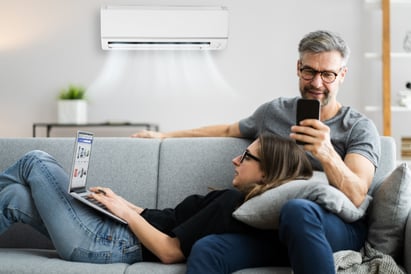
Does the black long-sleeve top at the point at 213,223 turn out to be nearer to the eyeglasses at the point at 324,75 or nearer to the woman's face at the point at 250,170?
the woman's face at the point at 250,170

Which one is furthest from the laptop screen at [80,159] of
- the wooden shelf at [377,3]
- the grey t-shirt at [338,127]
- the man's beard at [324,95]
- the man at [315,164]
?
the wooden shelf at [377,3]

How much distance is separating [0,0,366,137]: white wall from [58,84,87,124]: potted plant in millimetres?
199

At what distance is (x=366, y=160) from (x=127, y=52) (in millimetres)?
→ 3602

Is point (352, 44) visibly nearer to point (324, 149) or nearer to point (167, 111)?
point (167, 111)

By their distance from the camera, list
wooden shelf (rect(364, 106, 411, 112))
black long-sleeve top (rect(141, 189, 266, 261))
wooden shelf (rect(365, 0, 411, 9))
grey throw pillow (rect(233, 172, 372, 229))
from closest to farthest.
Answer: grey throw pillow (rect(233, 172, 372, 229)), black long-sleeve top (rect(141, 189, 266, 261)), wooden shelf (rect(364, 106, 411, 112)), wooden shelf (rect(365, 0, 411, 9))

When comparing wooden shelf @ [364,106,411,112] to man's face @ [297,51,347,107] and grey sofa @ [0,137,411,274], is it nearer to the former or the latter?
grey sofa @ [0,137,411,274]

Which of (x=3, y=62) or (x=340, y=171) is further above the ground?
(x=3, y=62)

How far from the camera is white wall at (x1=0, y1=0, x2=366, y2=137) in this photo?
5.51m

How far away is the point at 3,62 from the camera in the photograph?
5.55m

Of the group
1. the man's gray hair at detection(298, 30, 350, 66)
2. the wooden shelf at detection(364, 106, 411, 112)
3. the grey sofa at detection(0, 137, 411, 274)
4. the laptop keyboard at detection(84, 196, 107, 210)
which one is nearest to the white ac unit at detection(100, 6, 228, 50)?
the wooden shelf at detection(364, 106, 411, 112)

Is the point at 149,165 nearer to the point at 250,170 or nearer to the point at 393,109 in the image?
the point at 250,170

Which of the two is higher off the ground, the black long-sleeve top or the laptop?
the laptop

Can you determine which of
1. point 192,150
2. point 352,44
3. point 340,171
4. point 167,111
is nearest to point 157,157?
point 192,150

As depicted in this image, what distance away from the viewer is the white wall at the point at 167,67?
5.51 meters
